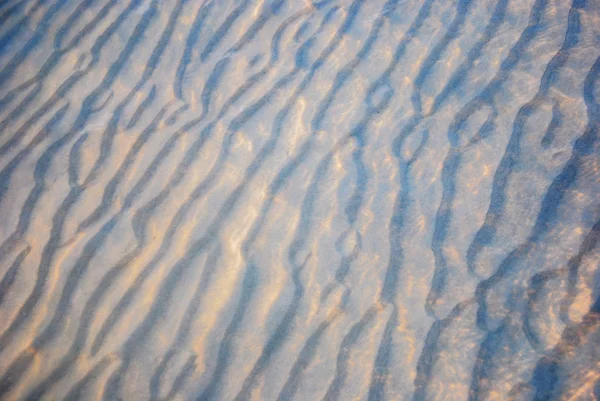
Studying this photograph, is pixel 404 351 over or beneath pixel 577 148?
beneath

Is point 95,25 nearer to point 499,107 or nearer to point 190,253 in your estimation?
point 190,253

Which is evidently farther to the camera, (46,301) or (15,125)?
(15,125)

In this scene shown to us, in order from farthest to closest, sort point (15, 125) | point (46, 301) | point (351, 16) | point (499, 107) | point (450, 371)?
point (351, 16) < point (15, 125) < point (499, 107) < point (46, 301) < point (450, 371)

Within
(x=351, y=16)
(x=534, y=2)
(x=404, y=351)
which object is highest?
(x=534, y=2)

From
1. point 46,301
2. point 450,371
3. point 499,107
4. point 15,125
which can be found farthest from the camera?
point 15,125

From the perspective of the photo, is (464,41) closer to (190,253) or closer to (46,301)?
(190,253)

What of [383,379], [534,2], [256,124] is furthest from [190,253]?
[534,2]
